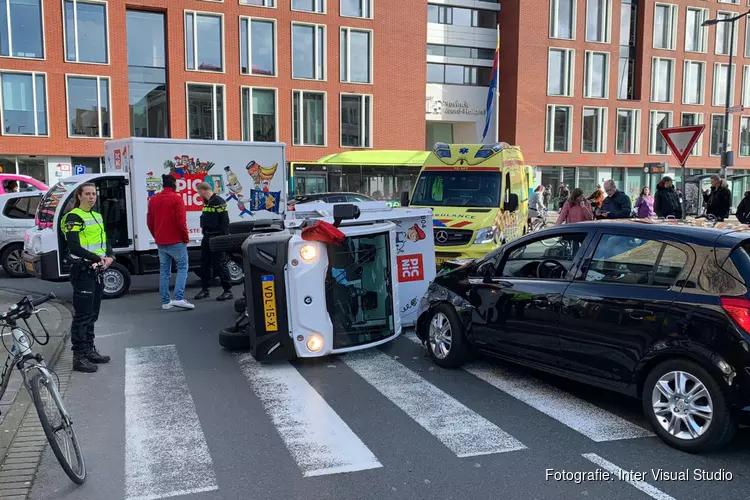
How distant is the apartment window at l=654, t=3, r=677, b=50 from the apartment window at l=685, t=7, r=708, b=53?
121 cm

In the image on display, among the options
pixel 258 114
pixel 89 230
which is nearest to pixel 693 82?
pixel 258 114

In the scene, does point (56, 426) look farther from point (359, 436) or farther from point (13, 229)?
point (13, 229)

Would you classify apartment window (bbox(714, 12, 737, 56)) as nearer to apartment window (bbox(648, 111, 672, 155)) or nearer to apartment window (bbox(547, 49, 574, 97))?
apartment window (bbox(648, 111, 672, 155))

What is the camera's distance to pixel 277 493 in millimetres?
3836

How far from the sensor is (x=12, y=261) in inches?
525

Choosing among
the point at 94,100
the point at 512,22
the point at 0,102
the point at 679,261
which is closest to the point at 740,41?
the point at 512,22

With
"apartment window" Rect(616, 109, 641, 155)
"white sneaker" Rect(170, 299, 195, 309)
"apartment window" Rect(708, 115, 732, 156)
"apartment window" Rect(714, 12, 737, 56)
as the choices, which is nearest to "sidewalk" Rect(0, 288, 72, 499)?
"white sneaker" Rect(170, 299, 195, 309)

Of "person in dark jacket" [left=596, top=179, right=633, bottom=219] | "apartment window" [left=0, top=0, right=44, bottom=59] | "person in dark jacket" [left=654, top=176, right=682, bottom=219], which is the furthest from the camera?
"apartment window" [left=0, top=0, right=44, bottom=59]

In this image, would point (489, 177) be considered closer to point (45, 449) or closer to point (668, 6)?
point (45, 449)

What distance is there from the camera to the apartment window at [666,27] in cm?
4650

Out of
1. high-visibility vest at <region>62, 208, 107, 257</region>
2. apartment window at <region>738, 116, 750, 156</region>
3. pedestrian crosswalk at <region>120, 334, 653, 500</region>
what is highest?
apartment window at <region>738, 116, 750, 156</region>

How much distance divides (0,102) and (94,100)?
424 cm

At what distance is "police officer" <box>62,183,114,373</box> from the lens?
6.22 metres

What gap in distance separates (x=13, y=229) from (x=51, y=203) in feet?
9.75
